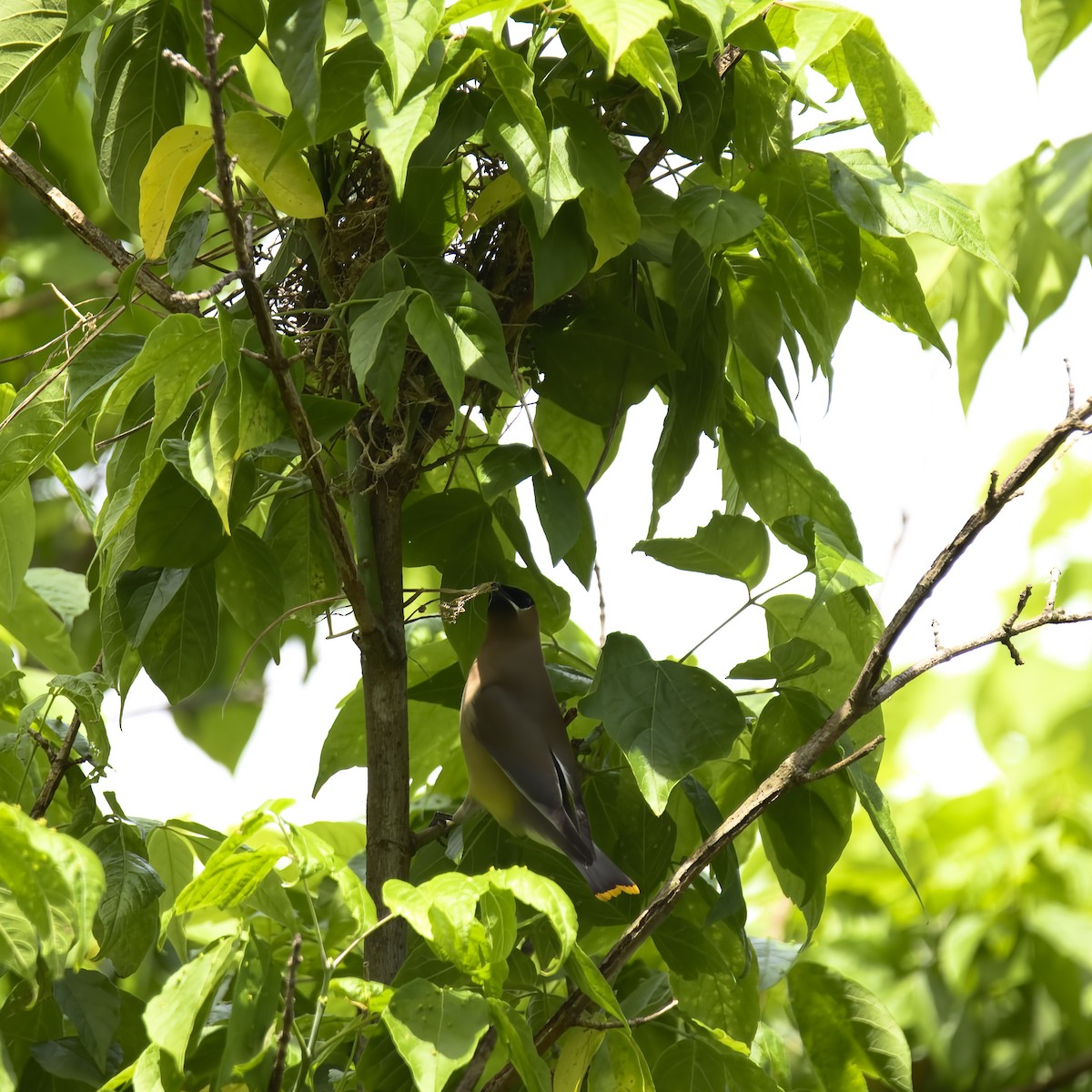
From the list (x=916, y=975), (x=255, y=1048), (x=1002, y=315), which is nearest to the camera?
(x=255, y=1048)

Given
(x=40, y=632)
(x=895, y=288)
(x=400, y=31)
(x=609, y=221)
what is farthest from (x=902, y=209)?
(x=40, y=632)

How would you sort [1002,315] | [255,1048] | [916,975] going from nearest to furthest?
[255,1048] < [1002,315] < [916,975]

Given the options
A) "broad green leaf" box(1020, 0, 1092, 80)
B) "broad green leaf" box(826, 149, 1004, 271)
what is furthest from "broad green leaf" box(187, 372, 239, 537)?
"broad green leaf" box(1020, 0, 1092, 80)

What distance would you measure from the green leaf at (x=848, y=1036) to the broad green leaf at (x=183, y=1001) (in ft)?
2.22

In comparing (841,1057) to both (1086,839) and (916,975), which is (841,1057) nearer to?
(916,975)

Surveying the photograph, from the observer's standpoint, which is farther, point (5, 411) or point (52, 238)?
point (52, 238)

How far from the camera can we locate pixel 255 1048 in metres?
0.95

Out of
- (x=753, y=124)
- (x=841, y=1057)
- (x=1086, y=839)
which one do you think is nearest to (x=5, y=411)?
(x=753, y=124)

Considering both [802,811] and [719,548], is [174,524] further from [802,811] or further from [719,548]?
[802,811]

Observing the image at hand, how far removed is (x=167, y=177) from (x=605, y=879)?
30.3 inches

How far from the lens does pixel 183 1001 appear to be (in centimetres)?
95

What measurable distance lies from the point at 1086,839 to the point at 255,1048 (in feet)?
8.08

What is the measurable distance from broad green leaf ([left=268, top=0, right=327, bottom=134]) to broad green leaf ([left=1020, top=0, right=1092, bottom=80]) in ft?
2.90

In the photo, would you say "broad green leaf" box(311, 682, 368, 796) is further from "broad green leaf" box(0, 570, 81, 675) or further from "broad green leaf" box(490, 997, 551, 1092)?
"broad green leaf" box(490, 997, 551, 1092)
